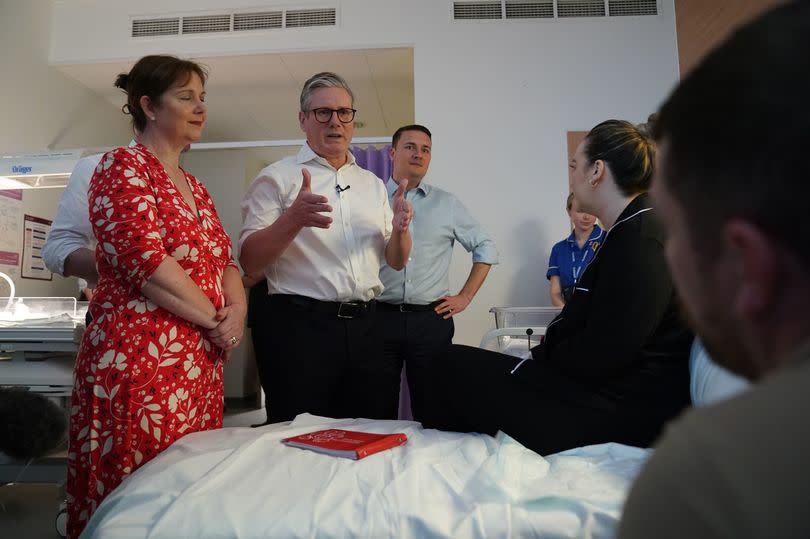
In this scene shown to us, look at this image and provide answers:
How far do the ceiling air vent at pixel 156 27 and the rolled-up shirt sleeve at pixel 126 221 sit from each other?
326cm

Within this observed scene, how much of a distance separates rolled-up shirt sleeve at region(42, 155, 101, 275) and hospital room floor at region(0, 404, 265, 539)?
3.03ft

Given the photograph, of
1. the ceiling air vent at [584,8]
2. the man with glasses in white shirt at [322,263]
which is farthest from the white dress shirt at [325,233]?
the ceiling air vent at [584,8]

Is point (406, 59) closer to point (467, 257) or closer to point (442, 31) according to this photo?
point (442, 31)

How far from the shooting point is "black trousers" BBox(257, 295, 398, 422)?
1.65 metres

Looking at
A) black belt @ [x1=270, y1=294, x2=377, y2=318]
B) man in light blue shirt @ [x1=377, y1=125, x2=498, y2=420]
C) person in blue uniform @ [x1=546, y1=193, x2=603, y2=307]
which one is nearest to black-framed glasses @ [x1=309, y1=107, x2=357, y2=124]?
black belt @ [x1=270, y1=294, x2=377, y2=318]

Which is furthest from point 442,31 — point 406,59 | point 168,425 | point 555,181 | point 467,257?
point 168,425

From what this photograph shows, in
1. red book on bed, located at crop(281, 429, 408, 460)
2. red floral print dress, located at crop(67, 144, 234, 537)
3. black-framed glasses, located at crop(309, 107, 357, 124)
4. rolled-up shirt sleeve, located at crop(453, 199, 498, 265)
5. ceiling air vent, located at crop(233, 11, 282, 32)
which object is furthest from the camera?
ceiling air vent, located at crop(233, 11, 282, 32)

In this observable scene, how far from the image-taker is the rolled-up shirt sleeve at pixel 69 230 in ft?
6.02

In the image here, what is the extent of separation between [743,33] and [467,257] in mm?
3366

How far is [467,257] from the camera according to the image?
3697mm

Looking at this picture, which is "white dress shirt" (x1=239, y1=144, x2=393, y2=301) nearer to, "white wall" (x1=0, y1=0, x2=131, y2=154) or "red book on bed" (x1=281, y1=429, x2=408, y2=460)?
"red book on bed" (x1=281, y1=429, x2=408, y2=460)

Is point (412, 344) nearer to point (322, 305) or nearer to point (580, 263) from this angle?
point (322, 305)

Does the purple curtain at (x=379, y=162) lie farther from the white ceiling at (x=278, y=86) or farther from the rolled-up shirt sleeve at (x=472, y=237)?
the rolled-up shirt sleeve at (x=472, y=237)

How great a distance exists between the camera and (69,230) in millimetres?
1860
